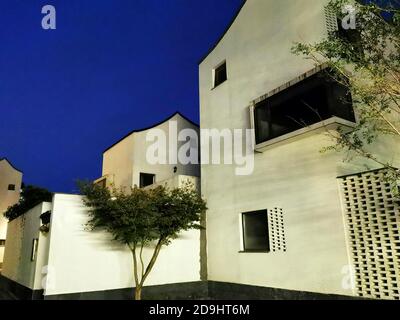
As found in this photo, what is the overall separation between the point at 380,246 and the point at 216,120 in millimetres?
6613

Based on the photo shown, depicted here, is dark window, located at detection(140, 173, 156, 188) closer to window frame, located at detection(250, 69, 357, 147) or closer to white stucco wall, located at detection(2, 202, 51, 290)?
white stucco wall, located at detection(2, 202, 51, 290)

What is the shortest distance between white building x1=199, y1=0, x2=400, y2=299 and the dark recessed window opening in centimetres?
3

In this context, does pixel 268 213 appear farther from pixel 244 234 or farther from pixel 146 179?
pixel 146 179

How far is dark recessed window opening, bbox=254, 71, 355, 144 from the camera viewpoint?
682 cm

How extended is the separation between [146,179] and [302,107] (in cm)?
928

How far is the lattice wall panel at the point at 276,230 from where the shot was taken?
7.51 metres

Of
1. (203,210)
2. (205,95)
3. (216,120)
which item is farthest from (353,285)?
(205,95)

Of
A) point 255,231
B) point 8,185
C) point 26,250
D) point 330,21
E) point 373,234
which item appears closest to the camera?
point 373,234

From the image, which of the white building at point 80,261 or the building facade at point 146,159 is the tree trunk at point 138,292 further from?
the building facade at point 146,159

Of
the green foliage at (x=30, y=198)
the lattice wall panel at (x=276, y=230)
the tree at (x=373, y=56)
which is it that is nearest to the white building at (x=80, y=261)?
the lattice wall panel at (x=276, y=230)

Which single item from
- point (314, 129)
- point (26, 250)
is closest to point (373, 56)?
point (314, 129)

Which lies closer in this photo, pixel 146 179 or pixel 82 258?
pixel 82 258

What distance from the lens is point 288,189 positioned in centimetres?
760
